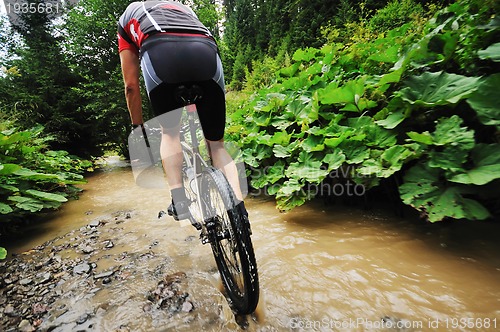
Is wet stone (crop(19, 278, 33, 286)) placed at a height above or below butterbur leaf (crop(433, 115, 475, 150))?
below

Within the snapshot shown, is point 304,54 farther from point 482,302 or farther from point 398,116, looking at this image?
point 482,302

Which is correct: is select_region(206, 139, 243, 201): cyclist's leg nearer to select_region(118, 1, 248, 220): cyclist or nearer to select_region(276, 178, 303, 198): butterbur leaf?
select_region(118, 1, 248, 220): cyclist

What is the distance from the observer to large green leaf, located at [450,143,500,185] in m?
1.45

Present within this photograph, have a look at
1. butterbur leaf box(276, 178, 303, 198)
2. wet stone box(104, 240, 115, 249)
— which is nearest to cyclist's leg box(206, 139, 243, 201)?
butterbur leaf box(276, 178, 303, 198)

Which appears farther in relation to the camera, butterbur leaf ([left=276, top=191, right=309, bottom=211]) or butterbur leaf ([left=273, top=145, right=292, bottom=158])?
butterbur leaf ([left=273, top=145, right=292, bottom=158])

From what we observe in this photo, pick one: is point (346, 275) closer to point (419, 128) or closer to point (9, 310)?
point (419, 128)

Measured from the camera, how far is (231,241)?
1.39m

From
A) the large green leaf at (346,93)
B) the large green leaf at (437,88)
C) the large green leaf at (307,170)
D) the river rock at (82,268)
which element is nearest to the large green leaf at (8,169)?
the river rock at (82,268)

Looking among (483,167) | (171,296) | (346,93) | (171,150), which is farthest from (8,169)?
(483,167)

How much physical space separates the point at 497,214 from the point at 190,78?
252 cm

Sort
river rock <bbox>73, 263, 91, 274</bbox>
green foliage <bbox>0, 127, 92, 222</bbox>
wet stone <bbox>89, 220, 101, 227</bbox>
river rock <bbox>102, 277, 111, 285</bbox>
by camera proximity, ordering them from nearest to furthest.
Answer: river rock <bbox>102, 277, 111, 285</bbox>
river rock <bbox>73, 263, 91, 274</bbox>
green foliage <bbox>0, 127, 92, 222</bbox>
wet stone <bbox>89, 220, 101, 227</bbox>

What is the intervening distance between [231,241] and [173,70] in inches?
42.1

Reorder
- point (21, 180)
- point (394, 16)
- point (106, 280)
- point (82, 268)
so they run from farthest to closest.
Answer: point (394, 16), point (21, 180), point (82, 268), point (106, 280)

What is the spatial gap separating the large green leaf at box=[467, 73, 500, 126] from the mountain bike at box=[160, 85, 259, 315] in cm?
167
